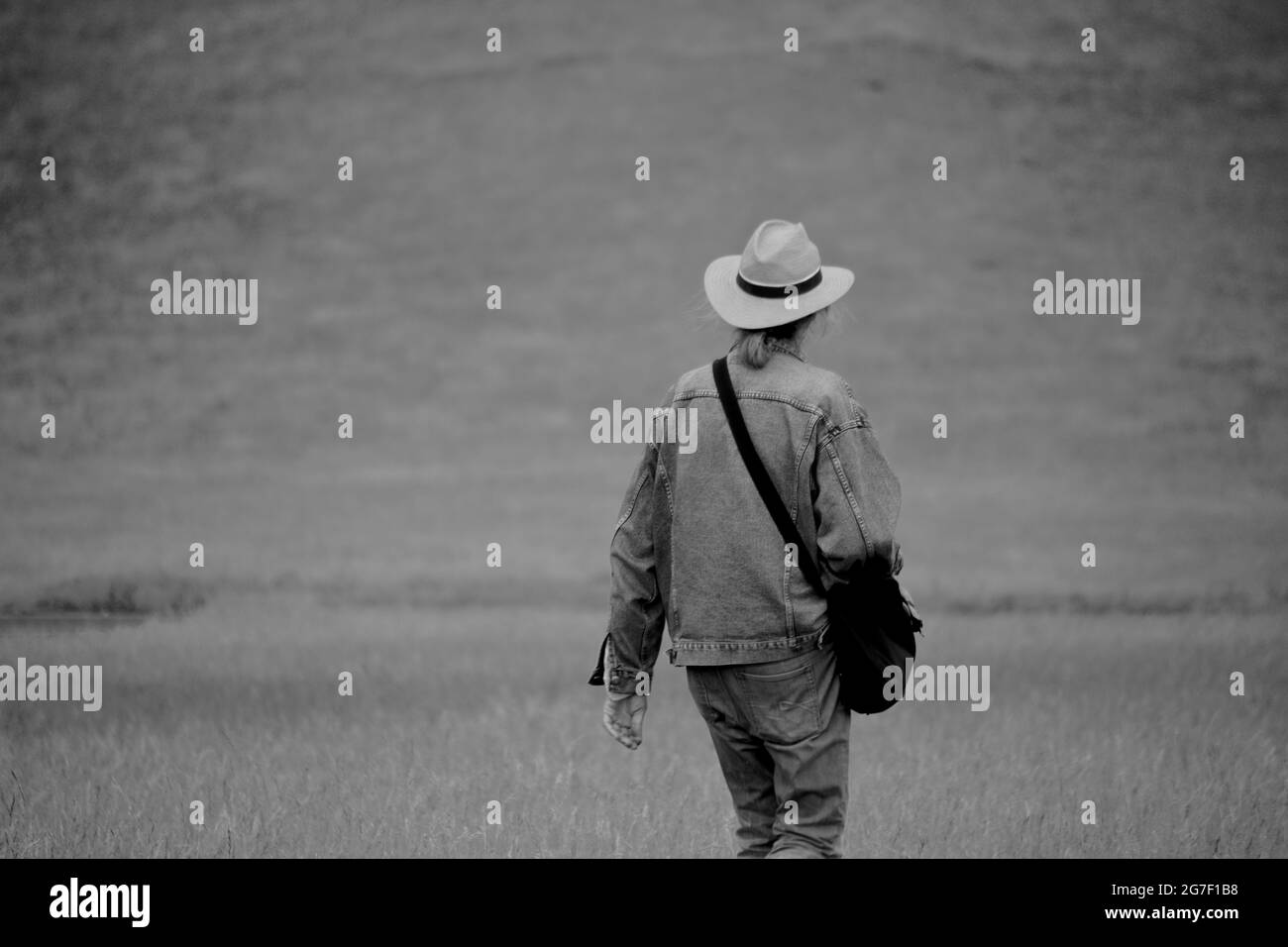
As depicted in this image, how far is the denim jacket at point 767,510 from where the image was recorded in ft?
13.4

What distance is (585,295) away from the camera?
56.0 feet

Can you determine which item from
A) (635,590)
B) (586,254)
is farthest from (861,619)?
(586,254)

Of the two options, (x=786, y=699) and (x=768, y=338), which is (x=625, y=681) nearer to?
(x=786, y=699)

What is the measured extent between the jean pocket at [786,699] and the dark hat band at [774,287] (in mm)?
1051

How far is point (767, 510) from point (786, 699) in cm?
54

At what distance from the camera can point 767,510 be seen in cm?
417

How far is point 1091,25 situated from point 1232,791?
12251 millimetres

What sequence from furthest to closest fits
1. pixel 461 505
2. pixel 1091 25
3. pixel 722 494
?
pixel 1091 25, pixel 461 505, pixel 722 494

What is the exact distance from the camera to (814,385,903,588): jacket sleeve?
4.06m

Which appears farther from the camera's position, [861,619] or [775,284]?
[775,284]

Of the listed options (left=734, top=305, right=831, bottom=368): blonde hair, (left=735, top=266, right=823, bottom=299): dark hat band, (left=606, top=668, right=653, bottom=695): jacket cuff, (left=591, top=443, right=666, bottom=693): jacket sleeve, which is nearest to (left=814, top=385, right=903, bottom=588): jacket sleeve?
(left=734, top=305, right=831, bottom=368): blonde hair

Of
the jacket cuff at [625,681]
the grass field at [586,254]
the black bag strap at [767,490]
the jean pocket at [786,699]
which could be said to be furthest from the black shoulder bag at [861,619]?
the grass field at [586,254]
